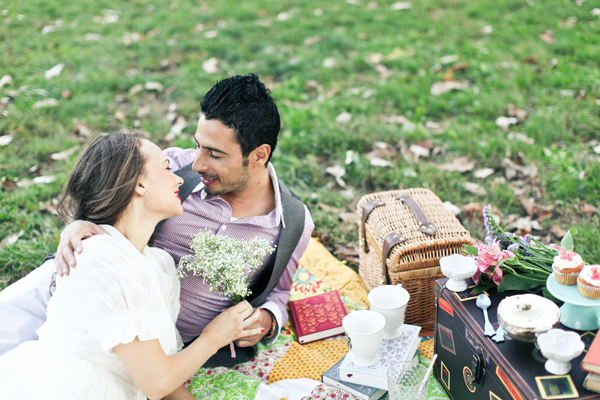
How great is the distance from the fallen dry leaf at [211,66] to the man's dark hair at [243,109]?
3.32 meters

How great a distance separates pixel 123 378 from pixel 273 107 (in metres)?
1.65

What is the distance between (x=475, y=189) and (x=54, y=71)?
4.91 metres

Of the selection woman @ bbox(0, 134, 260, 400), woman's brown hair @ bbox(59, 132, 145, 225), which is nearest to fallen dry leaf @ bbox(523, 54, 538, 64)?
woman @ bbox(0, 134, 260, 400)

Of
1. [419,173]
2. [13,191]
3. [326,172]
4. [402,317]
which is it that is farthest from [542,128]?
[13,191]

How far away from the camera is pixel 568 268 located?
1.88 meters

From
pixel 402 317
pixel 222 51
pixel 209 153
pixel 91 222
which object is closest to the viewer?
pixel 91 222

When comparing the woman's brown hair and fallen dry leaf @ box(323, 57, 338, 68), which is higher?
the woman's brown hair

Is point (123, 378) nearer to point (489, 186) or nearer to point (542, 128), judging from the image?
point (489, 186)

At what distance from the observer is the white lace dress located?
1.90 metres

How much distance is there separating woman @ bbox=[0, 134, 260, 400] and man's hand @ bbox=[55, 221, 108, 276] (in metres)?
0.04

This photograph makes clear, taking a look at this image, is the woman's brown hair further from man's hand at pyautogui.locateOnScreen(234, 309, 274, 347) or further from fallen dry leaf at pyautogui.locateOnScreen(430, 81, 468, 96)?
fallen dry leaf at pyautogui.locateOnScreen(430, 81, 468, 96)

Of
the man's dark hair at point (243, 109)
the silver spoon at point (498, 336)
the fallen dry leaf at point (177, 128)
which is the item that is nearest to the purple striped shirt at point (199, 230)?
the man's dark hair at point (243, 109)

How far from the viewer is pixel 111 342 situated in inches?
73.7

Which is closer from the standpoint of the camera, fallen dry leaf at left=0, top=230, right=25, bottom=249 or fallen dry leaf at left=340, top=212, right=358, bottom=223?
fallen dry leaf at left=0, top=230, right=25, bottom=249
